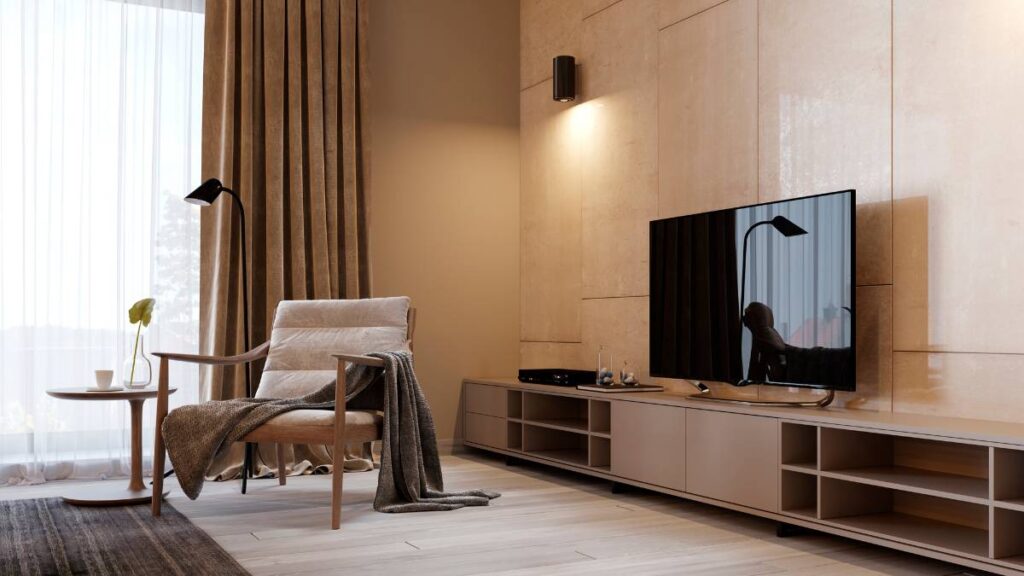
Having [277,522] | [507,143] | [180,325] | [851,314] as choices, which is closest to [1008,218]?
[851,314]

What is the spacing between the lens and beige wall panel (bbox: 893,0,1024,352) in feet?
10.0

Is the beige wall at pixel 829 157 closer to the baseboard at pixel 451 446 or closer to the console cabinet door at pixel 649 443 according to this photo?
the console cabinet door at pixel 649 443

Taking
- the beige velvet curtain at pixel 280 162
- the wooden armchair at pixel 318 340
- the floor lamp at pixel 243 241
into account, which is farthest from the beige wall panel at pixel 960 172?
the beige velvet curtain at pixel 280 162

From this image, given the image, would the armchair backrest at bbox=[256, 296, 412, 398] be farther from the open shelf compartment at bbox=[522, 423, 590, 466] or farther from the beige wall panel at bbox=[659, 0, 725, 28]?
the beige wall panel at bbox=[659, 0, 725, 28]

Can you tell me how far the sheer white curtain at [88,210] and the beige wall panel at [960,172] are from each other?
3328mm

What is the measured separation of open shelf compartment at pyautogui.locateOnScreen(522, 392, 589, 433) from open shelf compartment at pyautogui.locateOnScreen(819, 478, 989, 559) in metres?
1.73

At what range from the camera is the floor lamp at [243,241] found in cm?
431

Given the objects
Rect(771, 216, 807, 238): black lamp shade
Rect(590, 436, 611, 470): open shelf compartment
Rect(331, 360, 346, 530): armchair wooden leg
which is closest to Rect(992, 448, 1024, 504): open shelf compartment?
A: Rect(771, 216, 807, 238): black lamp shade

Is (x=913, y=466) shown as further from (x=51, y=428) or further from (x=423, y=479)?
(x=51, y=428)

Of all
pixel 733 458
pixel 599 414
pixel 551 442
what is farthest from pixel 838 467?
pixel 551 442

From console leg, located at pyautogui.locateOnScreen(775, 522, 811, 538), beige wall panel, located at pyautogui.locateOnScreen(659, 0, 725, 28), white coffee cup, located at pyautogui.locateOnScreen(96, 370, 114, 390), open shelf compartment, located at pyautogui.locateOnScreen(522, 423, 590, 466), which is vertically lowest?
console leg, located at pyautogui.locateOnScreen(775, 522, 811, 538)

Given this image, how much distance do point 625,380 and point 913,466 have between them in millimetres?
1441

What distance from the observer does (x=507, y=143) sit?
5844 mm

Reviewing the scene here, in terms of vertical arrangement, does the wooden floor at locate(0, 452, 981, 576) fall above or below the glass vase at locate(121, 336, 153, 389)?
below
